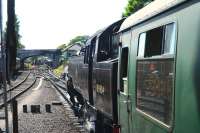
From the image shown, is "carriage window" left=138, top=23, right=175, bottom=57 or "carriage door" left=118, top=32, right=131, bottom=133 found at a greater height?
"carriage window" left=138, top=23, right=175, bottom=57

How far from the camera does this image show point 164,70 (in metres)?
5.47

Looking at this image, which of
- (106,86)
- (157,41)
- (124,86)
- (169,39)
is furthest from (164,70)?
(106,86)

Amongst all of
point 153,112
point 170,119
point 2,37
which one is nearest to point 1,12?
point 2,37

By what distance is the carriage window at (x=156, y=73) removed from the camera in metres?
5.31

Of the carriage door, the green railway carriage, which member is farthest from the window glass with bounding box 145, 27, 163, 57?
the carriage door

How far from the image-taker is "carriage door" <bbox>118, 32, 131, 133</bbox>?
7732mm

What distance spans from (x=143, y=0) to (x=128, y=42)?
49.2 metres

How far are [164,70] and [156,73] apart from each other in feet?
1.23

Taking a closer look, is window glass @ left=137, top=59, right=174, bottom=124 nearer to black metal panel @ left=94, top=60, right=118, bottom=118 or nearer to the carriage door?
the carriage door

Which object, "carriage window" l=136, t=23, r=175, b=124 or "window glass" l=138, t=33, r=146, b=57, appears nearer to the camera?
"carriage window" l=136, t=23, r=175, b=124

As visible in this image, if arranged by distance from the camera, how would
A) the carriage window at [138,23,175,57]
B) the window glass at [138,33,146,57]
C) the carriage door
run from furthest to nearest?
the carriage door
the window glass at [138,33,146,57]
the carriage window at [138,23,175,57]

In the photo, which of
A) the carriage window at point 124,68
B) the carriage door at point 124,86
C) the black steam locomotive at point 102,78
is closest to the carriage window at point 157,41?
the carriage door at point 124,86

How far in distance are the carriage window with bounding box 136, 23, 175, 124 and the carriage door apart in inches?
31.9

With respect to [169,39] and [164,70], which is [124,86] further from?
[169,39]
